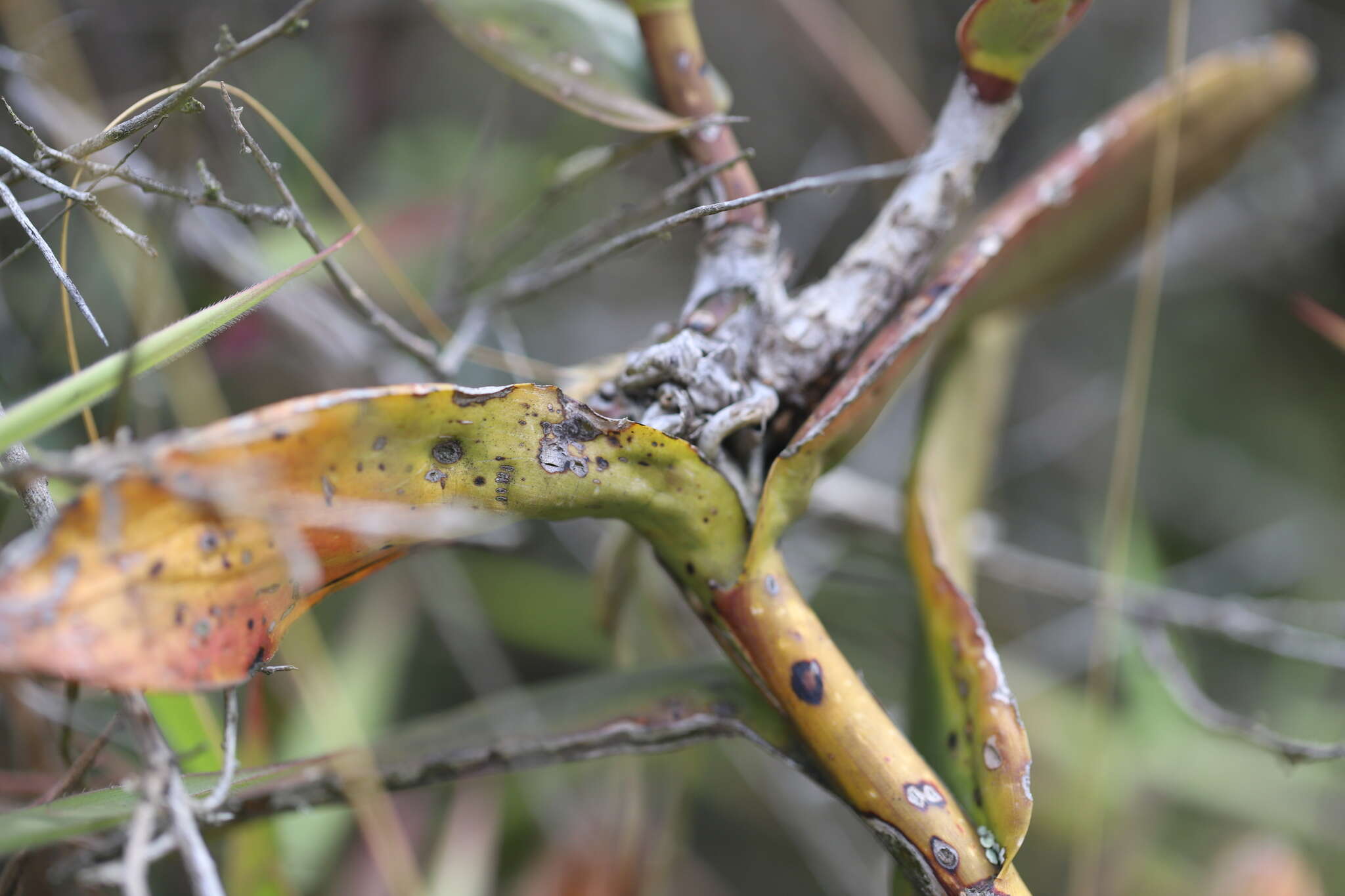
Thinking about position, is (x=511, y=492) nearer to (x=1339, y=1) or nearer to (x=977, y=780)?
(x=977, y=780)

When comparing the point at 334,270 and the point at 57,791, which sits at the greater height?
the point at 334,270

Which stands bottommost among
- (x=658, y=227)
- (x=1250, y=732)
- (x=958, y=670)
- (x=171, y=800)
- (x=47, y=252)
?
(x=1250, y=732)

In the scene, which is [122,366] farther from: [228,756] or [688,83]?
A: [688,83]

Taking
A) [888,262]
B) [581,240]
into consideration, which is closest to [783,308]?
[888,262]

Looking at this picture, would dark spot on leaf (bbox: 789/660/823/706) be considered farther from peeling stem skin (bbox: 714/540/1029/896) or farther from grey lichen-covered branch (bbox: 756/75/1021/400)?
grey lichen-covered branch (bbox: 756/75/1021/400)

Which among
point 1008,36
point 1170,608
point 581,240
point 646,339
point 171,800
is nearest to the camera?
point 171,800

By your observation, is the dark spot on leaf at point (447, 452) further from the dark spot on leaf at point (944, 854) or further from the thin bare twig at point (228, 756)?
the dark spot on leaf at point (944, 854)
